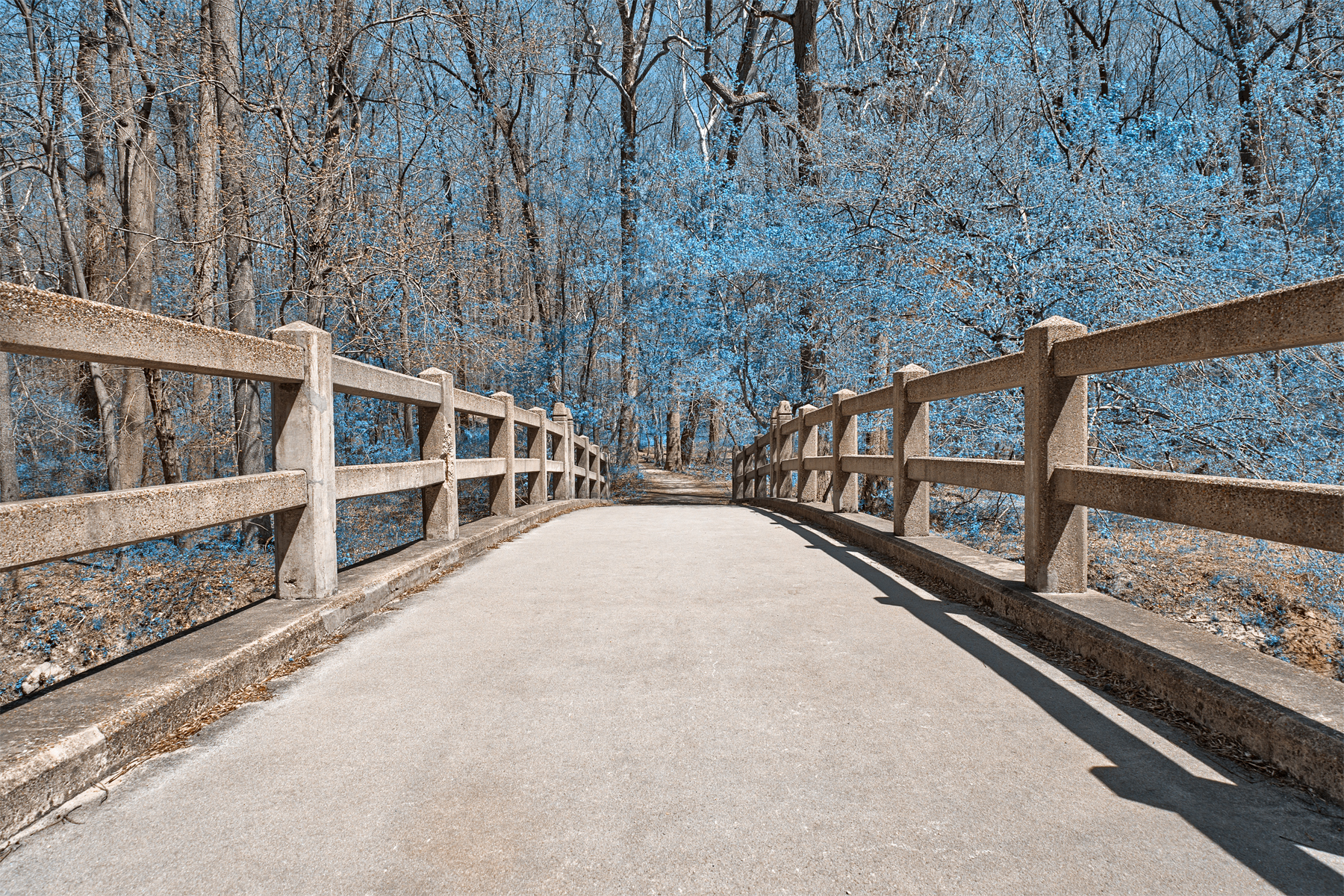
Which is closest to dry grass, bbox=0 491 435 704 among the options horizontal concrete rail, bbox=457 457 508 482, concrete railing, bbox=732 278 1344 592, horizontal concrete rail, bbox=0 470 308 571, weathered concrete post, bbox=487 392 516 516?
weathered concrete post, bbox=487 392 516 516

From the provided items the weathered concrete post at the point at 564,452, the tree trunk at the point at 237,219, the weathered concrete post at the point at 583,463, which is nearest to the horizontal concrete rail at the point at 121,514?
the tree trunk at the point at 237,219

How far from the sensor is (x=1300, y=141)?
10.1 metres

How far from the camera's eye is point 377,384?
15.8ft

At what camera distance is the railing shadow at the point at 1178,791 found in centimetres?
184

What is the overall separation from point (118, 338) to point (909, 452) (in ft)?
16.7

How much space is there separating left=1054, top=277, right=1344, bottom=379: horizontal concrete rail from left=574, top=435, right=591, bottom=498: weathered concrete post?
36.0ft

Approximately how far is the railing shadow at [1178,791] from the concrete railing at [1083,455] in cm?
76

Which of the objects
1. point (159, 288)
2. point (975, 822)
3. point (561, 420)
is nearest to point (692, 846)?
point (975, 822)

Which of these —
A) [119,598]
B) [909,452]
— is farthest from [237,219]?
[909,452]

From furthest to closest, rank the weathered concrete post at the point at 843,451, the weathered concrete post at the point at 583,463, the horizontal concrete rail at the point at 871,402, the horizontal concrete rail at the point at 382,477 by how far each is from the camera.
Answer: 1. the weathered concrete post at the point at 583,463
2. the weathered concrete post at the point at 843,451
3. the horizontal concrete rail at the point at 871,402
4. the horizontal concrete rail at the point at 382,477

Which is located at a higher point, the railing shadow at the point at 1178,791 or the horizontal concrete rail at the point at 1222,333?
the horizontal concrete rail at the point at 1222,333

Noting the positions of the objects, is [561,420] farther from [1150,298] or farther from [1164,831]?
[1164,831]

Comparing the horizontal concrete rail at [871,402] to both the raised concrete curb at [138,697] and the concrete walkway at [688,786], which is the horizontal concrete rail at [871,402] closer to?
the concrete walkway at [688,786]

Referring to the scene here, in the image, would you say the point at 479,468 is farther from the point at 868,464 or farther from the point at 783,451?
the point at 783,451
